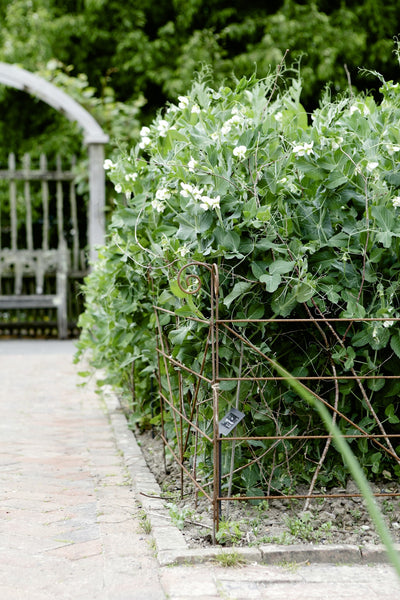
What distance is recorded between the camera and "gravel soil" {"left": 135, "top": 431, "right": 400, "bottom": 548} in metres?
3.04

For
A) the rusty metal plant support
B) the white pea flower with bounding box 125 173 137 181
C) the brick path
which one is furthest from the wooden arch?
the rusty metal plant support

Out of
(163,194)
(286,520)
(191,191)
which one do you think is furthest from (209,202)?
(286,520)

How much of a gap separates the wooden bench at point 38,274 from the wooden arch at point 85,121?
1.34m

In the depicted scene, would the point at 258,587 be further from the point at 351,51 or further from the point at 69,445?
the point at 351,51

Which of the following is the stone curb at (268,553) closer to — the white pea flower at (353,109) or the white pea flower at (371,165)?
the white pea flower at (371,165)

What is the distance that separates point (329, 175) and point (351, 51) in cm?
1061

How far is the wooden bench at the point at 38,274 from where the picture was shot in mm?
11219

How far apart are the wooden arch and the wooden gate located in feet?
3.33

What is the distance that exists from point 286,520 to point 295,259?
3.50 feet

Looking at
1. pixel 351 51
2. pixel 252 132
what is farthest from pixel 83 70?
pixel 252 132

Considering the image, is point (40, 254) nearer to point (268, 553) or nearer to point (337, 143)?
point (337, 143)

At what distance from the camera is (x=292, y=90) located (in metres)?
3.70

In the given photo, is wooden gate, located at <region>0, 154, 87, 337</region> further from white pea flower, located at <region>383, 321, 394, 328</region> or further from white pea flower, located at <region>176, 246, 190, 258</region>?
white pea flower, located at <region>383, 321, 394, 328</region>

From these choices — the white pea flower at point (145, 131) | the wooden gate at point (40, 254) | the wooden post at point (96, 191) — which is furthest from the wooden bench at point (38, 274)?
the white pea flower at point (145, 131)
